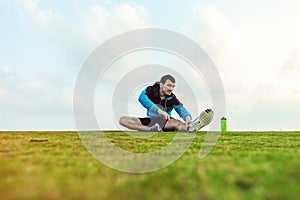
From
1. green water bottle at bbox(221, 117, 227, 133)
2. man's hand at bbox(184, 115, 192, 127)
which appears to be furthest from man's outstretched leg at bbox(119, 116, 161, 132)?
green water bottle at bbox(221, 117, 227, 133)

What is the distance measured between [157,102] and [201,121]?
2.71 metres

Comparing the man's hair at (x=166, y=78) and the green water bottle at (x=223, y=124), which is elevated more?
the man's hair at (x=166, y=78)

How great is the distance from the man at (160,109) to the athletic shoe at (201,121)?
1.25ft

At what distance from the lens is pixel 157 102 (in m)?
16.6

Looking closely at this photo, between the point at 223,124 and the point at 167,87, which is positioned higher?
the point at 167,87

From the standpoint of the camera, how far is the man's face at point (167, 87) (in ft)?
52.8

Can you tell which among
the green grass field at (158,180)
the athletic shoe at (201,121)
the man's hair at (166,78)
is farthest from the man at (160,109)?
the green grass field at (158,180)

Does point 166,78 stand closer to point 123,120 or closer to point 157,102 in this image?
→ point 157,102

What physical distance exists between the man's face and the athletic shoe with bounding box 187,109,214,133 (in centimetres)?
210

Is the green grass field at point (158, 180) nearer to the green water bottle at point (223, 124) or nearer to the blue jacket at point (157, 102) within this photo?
the blue jacket at point (157, 102)

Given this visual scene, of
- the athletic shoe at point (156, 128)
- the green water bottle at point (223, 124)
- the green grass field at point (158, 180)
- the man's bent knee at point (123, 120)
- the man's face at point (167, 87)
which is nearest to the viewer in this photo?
the green grass field at point (158, 180)

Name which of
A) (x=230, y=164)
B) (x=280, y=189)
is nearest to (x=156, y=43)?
(x=230, y=164)

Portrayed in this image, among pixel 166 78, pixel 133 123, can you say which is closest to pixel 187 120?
pixel 166 78

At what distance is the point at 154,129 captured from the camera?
15172mm
